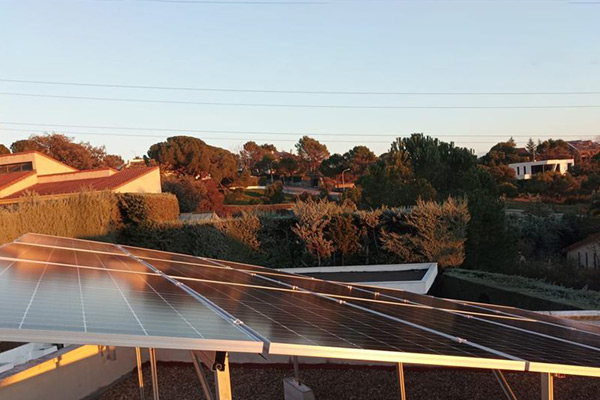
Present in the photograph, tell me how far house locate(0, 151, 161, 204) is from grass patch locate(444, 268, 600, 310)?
72.7ft

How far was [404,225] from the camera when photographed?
858 inches

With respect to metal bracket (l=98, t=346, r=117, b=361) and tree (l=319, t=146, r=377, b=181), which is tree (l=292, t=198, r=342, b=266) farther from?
tree (l=319, t=146, r=377, b=181)

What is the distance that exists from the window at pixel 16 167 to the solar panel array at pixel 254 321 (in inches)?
1520

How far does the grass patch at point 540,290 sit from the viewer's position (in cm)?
1321

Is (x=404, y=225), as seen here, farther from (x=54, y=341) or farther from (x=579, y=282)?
(x=54, y=341)

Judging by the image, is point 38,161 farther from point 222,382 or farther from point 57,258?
point 222,382

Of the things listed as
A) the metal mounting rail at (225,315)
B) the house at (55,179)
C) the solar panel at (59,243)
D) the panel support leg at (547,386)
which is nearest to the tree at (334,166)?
the house at (55,179)

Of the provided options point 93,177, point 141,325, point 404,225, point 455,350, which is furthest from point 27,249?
point 93,177

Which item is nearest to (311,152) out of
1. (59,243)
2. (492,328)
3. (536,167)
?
(536,167)

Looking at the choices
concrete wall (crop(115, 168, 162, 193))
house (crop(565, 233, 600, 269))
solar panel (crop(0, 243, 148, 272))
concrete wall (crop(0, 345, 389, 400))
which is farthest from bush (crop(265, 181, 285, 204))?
solar panel (crop(0, 243, 148, 272))

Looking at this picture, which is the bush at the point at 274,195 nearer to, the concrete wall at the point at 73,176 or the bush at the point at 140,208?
the concrete wall at the point at 73,176

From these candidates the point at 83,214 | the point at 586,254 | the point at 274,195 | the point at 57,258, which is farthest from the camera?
the point at 274,195

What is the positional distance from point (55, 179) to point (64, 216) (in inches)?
788

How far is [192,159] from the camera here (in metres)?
68.2
